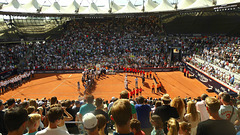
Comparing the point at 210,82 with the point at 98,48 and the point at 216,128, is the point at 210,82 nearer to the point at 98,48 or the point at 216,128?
the point at 216,128

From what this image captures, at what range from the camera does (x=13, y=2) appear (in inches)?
1479

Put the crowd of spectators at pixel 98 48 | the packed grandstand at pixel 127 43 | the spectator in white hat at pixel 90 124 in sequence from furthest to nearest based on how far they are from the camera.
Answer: the crowd of spectators at pixel 98 48 → the packed grandstand at pixel 127 43 → the spectator in white hat at pixel 90 124

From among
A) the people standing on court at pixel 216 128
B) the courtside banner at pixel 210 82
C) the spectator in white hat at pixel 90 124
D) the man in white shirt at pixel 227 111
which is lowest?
the courtside banner at pixel 210 82

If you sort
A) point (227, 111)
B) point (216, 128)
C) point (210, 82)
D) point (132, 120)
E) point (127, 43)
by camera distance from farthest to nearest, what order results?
point (127, 43) → point (210, 82) → point (227, 111) → point (132, 120) → point (216, 128)

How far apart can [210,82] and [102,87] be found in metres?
13.3

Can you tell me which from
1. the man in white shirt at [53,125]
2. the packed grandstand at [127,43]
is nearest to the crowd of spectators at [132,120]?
the man in white shirt at [53,125]

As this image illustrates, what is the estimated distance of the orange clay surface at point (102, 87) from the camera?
777 inches

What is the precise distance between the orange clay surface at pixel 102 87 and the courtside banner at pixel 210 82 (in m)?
0.63

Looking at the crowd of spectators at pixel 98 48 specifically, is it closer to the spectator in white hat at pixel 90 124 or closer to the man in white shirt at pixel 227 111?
the man in white shirt at pixel 227 111

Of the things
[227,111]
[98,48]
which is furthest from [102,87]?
[227,111]

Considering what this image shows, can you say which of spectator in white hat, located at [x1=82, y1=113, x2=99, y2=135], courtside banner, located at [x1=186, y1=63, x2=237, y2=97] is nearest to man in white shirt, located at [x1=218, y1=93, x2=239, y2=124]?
spectator in white hat, located at [x1=82, y1=113, x2=99, y2=135]

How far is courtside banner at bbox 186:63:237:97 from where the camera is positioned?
17317 millimetres

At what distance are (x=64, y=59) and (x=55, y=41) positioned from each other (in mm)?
7452

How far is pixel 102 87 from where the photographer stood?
73.0 feet
